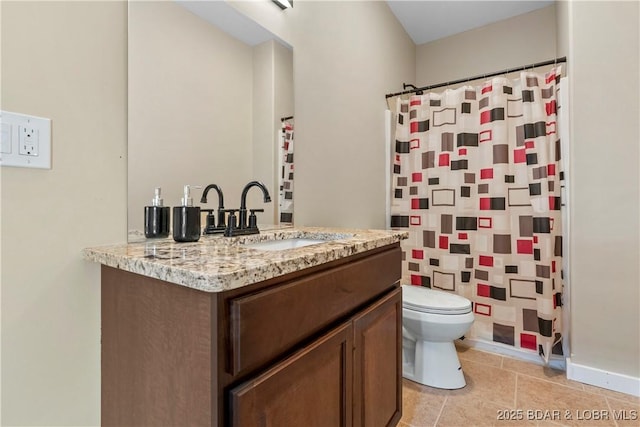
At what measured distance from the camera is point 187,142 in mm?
1127

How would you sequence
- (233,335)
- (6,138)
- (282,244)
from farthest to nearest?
(282,244), (6,138), (233,335)

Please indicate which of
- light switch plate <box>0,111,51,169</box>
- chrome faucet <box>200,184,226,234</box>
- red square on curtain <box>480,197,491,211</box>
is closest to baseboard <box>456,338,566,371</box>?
red square on curtain <box>480,197,491,211</box>

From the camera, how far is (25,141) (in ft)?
2.33

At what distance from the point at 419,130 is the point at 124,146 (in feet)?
6.47

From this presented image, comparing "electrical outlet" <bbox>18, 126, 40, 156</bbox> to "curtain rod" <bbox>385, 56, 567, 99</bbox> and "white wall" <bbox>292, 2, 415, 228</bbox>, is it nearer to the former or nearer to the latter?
"white wall" <bbox>292, 2, 415, 228</bbox>

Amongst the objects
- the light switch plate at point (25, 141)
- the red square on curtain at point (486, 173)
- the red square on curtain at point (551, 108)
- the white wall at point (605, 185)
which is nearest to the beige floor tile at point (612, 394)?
the white wall at point (605, 185)

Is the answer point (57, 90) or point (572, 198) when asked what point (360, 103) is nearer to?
point (572, 198)

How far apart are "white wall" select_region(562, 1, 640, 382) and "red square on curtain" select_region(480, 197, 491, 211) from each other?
44cm

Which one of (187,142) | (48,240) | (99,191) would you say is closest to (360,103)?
(187,142)

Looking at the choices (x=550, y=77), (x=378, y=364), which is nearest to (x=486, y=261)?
(x=550, y=77)

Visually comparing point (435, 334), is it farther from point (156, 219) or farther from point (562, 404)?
point (156, 219)

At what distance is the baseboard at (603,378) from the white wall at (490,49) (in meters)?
2.26

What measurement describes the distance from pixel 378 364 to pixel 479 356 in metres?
1.37

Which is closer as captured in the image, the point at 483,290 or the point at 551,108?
the point at 551,108
